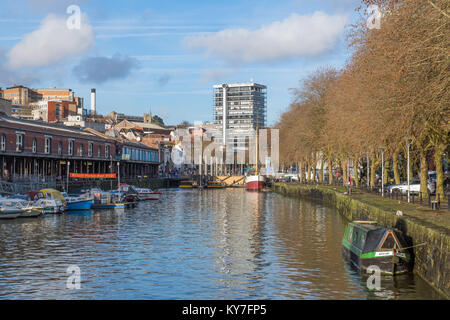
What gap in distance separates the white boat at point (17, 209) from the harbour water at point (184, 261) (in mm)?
1301

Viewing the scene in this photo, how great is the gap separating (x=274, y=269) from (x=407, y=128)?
52.9ft

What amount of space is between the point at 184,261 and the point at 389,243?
409 inches

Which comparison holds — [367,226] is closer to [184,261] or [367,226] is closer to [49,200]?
[184,261]

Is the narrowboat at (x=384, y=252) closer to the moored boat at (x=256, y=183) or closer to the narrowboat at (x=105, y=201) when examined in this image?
the narrowboat at (x=105, y=201)

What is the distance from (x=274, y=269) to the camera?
25.5m

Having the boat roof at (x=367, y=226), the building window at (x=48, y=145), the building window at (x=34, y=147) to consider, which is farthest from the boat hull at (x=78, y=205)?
the boat roof at (x=367, y=226)

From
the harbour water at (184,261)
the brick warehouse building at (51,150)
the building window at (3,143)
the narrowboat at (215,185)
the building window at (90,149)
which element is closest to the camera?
the harbour water at (184,261)

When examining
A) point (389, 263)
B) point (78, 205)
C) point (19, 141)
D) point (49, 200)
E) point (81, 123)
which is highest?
point (81, 123)

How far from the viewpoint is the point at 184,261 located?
90.2ft

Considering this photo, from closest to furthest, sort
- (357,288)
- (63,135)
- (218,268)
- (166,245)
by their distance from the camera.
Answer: (357,288)
(218,268)
(166,245)
(63,135)

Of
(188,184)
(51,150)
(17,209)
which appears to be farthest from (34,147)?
(188,184)

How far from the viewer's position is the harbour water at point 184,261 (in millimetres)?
21062
